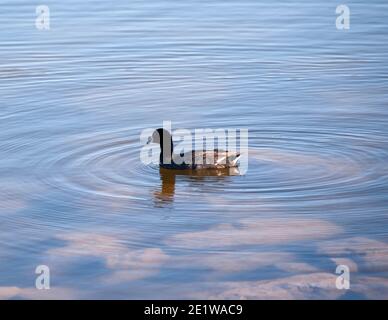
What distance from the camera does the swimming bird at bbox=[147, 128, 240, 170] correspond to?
1098cm

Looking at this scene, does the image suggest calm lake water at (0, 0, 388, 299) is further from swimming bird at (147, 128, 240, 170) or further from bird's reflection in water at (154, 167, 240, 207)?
swimming bird at (147, 128, 240, 170)

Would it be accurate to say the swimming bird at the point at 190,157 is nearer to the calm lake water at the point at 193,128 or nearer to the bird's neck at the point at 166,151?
the bird's neck at the point at 166,151

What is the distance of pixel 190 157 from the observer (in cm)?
1115

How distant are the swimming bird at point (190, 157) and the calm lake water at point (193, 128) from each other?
224 millimetres

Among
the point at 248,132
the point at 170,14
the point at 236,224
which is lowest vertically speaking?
the point at 236,224

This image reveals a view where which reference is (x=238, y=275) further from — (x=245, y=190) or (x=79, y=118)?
(x=79, y=118)

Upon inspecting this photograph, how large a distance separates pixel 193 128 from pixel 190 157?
4.46 ft

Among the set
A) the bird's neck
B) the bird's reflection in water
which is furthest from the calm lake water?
the bird's neck

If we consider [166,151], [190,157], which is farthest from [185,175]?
[166,151]

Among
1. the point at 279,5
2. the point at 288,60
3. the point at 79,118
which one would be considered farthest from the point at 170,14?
the point at 79,118

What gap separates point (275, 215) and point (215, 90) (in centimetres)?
515

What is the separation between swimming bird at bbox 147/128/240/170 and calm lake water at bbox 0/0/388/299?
22 cm

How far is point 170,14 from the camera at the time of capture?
19.2 meters

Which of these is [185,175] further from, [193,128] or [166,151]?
[193,128]
